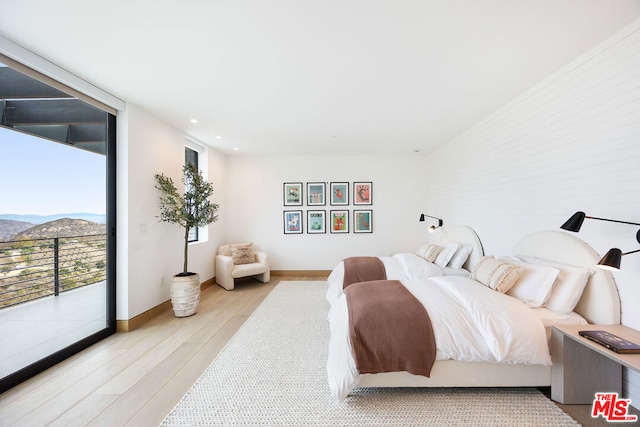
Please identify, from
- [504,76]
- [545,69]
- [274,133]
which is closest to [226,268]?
[274,133]

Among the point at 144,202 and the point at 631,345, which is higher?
the point at 144,202

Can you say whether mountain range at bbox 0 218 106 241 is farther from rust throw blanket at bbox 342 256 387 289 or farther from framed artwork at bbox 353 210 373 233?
framed artwork at bbox 353 210 373 233

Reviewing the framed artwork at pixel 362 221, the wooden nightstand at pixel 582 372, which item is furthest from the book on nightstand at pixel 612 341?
the framed artwork at pixel 362 221

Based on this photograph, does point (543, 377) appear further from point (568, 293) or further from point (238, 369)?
point (238, 369)

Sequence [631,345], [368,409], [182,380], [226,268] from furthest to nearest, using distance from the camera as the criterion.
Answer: [226,268]
[182,380]
[368,409]
[631,345]

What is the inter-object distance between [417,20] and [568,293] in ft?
7.92

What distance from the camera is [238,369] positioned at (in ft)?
7.37

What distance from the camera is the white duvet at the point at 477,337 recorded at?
1.80 metres

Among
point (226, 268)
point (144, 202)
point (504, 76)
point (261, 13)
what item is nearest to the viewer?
point (261, 13)

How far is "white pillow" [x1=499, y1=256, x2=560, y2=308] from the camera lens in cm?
211

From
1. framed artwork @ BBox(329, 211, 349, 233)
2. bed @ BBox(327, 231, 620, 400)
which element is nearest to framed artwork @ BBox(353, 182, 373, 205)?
framed artwork @ BBox(329, 211, 349, 233)

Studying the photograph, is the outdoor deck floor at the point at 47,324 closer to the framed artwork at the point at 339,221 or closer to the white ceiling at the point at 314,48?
the white ceiling at the point at 314,48

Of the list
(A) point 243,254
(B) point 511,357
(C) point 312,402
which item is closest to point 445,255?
(B) point 511,357

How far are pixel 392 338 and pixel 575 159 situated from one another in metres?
2.26
